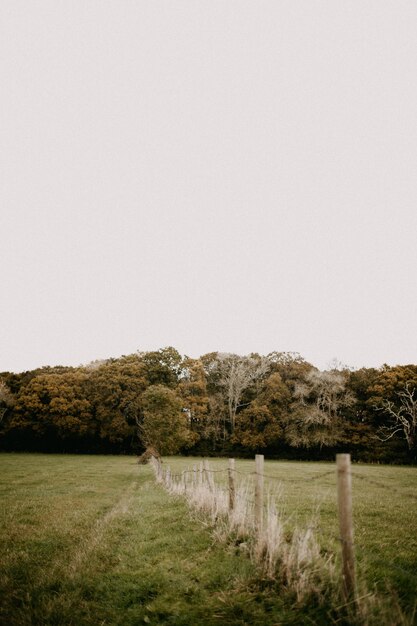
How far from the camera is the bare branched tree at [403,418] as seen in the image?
42.1 m

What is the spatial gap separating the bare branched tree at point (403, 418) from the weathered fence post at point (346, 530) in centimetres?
4264

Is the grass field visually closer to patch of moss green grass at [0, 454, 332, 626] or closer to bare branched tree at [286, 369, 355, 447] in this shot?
patch of moss green grass at [0, 454, 332, 626]

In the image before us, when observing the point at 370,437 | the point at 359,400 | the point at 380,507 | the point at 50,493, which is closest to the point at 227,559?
the point at 380,507

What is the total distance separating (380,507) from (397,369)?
138 ft

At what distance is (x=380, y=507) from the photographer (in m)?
11.8

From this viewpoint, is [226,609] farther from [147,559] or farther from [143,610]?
[147,559]

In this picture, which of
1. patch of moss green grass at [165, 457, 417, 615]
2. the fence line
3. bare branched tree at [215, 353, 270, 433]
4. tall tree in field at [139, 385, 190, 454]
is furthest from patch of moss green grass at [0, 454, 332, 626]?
bare branched tree at [215, 353, 270, 433]

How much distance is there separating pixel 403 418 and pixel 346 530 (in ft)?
146

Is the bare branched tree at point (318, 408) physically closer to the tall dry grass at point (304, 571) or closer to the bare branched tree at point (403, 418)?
the bare branched tree at point (403, 418)

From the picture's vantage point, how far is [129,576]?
582 cm

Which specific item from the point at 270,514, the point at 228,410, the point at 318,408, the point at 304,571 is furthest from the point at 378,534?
the point at 228,410

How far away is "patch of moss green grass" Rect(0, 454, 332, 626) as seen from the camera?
4551 millimetres

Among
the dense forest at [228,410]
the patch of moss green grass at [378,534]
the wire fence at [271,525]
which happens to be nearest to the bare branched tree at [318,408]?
the dense forest at [228,410]

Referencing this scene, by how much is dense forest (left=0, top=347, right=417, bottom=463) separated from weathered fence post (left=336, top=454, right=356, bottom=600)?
42338mm
